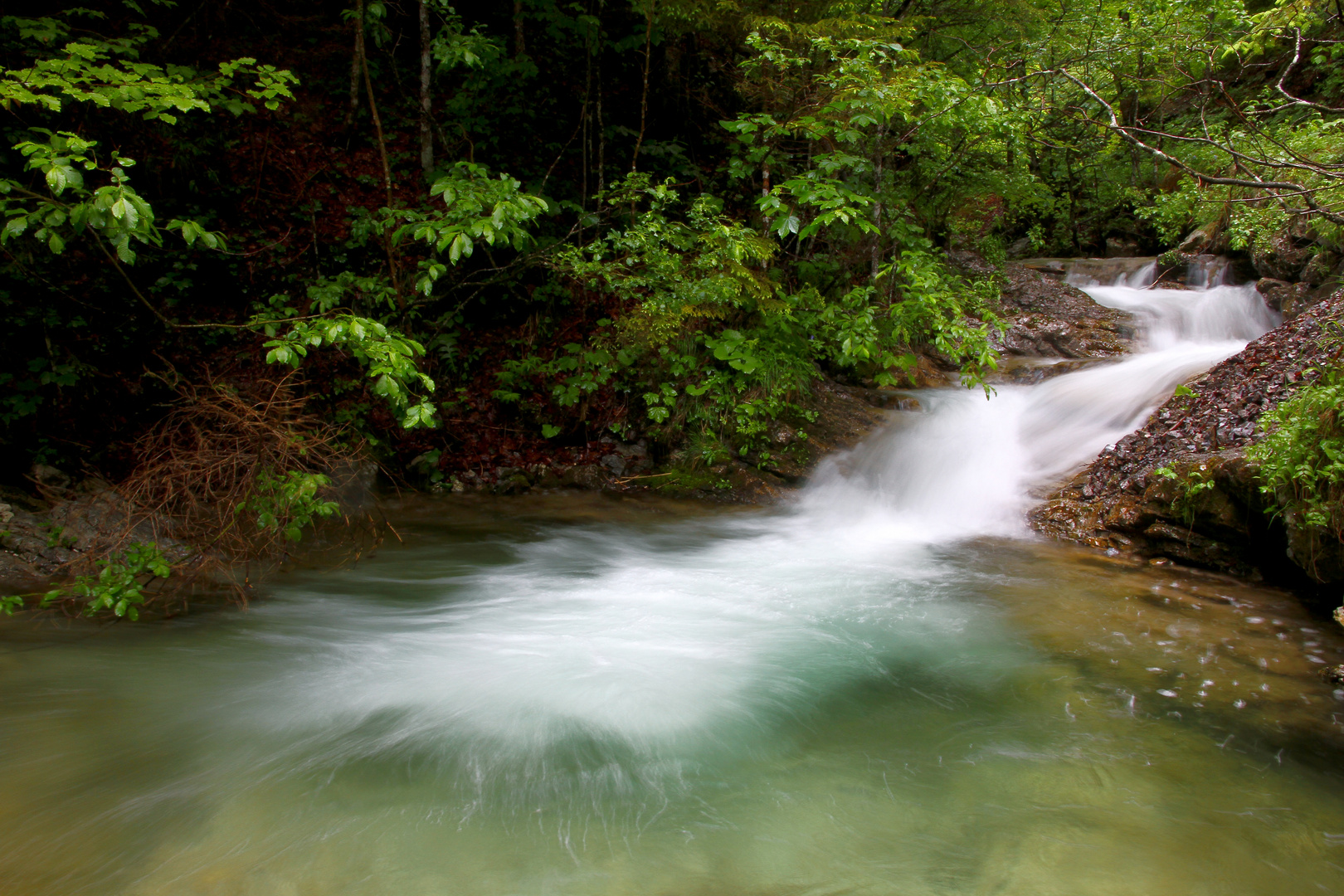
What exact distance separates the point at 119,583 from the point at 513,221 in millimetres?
3290

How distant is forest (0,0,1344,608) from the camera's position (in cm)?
469

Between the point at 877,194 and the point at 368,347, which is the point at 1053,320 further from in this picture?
the point at 368,347

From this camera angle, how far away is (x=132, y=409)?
5969mm

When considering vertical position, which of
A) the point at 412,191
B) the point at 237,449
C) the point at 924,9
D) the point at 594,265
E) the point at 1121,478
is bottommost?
the point at 1121,478

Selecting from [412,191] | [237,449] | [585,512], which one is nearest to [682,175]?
[412,191]

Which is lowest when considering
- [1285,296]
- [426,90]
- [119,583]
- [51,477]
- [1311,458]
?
[119,583]

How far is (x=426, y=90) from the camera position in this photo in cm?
721

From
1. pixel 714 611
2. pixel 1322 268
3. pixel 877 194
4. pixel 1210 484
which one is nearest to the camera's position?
pixel 714 611

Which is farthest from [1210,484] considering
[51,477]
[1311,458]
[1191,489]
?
[51,477]

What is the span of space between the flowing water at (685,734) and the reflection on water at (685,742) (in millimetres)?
15

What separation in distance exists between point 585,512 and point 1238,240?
7057 mm

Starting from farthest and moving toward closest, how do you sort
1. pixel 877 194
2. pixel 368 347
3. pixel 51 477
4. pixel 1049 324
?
pixel 1049 324
pixel 877 194
pixel 51 477
pixel 368 347

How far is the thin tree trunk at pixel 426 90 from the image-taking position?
7.04 meters

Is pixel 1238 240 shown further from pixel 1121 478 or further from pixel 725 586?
pixel 725 586
